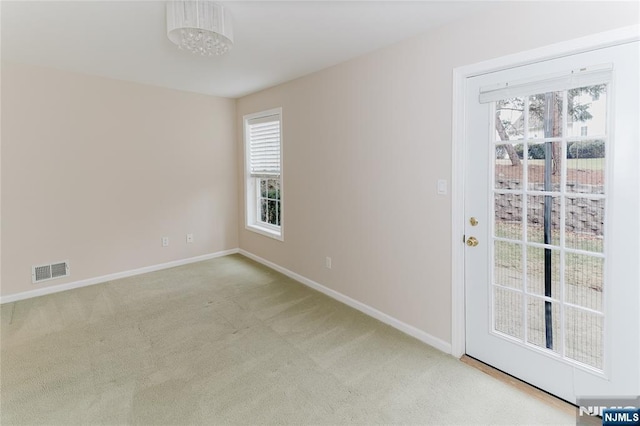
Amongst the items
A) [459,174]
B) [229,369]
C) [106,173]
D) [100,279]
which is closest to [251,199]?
[106,173]

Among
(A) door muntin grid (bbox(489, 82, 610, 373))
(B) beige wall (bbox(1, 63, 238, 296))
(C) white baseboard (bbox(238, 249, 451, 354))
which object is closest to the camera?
(A) door muntin grid (bbox(489, 82, 610, 373))

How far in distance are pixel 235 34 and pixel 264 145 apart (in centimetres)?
219

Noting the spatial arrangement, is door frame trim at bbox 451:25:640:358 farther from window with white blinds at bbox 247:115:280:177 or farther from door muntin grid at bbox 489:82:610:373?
window with white blinds at bbox 247:115:280:177

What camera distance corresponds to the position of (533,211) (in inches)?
81.4

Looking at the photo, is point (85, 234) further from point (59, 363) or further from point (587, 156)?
point (587, 156)

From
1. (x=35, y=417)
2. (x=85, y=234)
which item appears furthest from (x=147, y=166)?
(x=35, y=417)

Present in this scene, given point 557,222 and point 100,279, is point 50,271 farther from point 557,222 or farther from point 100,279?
point 557,222

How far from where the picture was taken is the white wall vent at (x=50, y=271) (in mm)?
3580

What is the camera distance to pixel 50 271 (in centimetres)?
367

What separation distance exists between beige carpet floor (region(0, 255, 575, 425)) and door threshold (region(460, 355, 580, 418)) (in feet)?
0.19

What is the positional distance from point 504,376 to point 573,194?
129 centimetres

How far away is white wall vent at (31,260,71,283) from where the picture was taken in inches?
141

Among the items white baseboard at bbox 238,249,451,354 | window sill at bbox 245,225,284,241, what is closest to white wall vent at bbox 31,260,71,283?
window sill at bbox 245,225,284,241

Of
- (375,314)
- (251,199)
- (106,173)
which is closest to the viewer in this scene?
(375,314)
